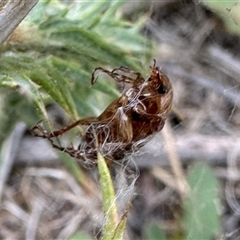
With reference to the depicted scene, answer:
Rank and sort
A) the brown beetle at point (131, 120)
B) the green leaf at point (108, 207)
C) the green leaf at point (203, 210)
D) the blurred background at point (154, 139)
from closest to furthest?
the green leaf at point (108, 207) < the brown beetle at point (131, 120) < the blurred background at point (154, 139) < the green leaf at point (203, 210)

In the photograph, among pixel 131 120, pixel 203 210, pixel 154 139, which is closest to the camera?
pixel 131 120

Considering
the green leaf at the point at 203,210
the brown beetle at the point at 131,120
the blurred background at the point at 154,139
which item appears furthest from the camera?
the green leaf at the point at 203,210

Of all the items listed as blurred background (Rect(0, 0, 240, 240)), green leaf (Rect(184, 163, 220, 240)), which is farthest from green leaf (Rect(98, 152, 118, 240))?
green leaf (Rect(184, 163, 220, 240))

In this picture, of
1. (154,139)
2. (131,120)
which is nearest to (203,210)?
(154,139)

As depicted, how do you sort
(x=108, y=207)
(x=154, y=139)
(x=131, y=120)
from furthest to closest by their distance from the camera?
(x=154, y=139) < (x=131, y=120) < (x=108, y=207)

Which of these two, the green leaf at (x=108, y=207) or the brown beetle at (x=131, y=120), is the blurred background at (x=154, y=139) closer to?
the brown beetle at (x=131, y=120)

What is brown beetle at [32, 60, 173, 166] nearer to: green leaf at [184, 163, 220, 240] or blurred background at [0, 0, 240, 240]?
blurred background at [0, 0, 240, 240]

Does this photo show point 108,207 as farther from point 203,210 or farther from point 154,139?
point 203,210

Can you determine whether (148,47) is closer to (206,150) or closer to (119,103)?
(119,103)

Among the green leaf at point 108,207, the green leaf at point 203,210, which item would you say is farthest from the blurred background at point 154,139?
the green leaf at point 108,207
